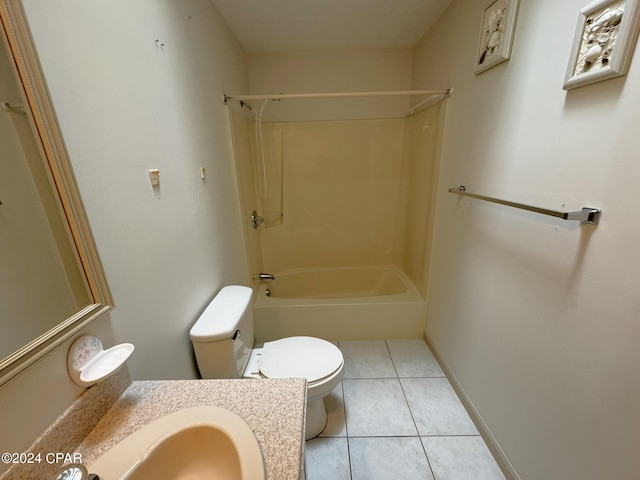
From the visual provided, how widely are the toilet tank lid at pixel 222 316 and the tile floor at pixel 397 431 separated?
81 centimetres

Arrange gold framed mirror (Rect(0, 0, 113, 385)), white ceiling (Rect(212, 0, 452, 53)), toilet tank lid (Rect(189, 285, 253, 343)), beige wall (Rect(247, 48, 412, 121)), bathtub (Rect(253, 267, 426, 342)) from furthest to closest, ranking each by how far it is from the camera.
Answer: beige wall (Rect(247, 48, 412, 121)) → bathtub (Rect(253, 267, 426, 342)) → white ceiling (Rect(212, 0, 452, 53)) → toilet tank lid (Rect(189, 285, 253, 343)) → gold framed mirror (Rect(0, 0, 113, 385))

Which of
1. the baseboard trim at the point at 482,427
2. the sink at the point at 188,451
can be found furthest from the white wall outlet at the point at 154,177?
the baseboard trim at the point at 482,427

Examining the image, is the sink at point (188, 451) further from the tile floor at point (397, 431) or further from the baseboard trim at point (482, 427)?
the baseboard trim at point (482, 427)

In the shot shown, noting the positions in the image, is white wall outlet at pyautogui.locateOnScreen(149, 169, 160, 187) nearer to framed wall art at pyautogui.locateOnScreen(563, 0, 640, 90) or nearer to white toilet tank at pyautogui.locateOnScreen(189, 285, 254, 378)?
white toilet tank at pyautogui.locateOnScreen(189, 285, 254, 378)

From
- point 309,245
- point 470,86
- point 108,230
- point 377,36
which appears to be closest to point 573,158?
point 470,86

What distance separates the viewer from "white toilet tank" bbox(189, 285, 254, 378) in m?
1.09

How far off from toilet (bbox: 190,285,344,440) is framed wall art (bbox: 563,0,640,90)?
1.43 meters

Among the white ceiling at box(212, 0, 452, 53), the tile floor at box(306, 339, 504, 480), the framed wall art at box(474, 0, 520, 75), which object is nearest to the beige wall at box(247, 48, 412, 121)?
the white ceiling at box(212, 0, 452, 53)

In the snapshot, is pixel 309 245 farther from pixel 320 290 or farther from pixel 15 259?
pixel 15 259

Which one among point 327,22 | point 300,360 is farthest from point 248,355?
point 327,22

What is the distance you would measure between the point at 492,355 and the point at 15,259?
1.74 meters

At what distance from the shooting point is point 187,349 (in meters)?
1.12

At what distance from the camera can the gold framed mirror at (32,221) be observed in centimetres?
51

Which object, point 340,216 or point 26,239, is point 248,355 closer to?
point 26,239
